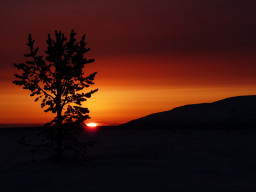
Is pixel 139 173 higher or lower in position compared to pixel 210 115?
lower

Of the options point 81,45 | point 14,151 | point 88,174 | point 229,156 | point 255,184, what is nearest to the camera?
point 255,184

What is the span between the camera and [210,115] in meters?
88.2

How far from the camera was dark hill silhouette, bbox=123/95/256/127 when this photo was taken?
81500 mm

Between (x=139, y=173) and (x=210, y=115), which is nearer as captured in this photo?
(x=139, y=173)

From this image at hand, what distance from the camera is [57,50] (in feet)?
73.4

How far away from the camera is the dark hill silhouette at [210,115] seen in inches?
3209

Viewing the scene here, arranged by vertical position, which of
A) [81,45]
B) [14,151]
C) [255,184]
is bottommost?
[255,184]

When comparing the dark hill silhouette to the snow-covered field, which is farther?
the dark hill silhouette

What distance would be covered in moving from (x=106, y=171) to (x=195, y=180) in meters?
4.59

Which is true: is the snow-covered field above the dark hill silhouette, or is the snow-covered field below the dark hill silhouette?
below

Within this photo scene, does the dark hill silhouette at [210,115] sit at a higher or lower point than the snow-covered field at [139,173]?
higher

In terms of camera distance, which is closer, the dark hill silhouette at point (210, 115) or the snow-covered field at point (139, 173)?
the snow-covered field at point (139, 173)

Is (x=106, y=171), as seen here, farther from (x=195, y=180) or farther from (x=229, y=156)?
(x=229, y=156)

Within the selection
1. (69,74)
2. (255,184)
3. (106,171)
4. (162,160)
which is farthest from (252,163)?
(69,74)
